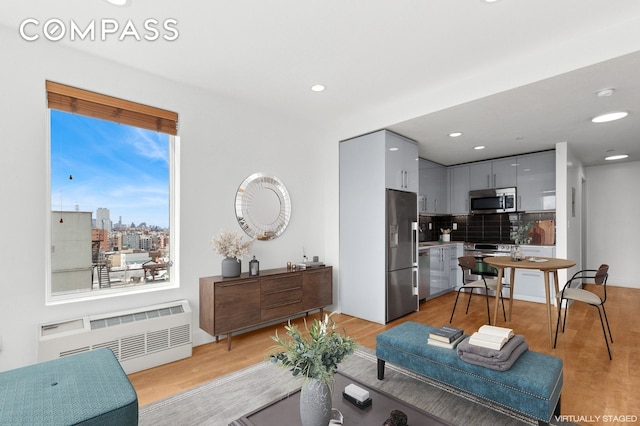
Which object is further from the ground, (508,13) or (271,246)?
(508,13)

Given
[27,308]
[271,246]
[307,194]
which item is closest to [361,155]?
[307,194]

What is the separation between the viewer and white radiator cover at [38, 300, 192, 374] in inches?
95.0

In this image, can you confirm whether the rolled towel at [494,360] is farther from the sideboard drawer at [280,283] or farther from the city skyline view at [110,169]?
the city skyline view at [110,169]

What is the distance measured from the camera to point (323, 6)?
6.91 ft

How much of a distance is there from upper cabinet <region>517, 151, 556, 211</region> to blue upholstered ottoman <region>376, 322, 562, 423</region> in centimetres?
405

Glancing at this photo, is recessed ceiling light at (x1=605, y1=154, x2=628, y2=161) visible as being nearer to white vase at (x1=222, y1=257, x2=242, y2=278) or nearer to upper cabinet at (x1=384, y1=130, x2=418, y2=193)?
upper cabinet at (x1=384, y1=130, x2=418, y2=193)

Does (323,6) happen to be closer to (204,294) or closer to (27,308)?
(204,294)

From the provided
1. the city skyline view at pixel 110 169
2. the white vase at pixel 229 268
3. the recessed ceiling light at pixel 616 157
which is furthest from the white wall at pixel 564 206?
the city skyline view at pixel 110 169

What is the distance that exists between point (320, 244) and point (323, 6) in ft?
10.6

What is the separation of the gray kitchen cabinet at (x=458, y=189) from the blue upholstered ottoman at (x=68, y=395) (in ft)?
20.1

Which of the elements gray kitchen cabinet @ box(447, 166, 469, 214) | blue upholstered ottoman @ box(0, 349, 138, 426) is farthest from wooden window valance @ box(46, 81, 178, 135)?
gray kitchen cabinet @ box(447, 166, 469, 214)

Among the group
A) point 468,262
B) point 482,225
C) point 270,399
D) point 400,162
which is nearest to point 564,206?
point 482,225

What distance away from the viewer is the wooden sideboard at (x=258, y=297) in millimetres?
3092

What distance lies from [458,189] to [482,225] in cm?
86
